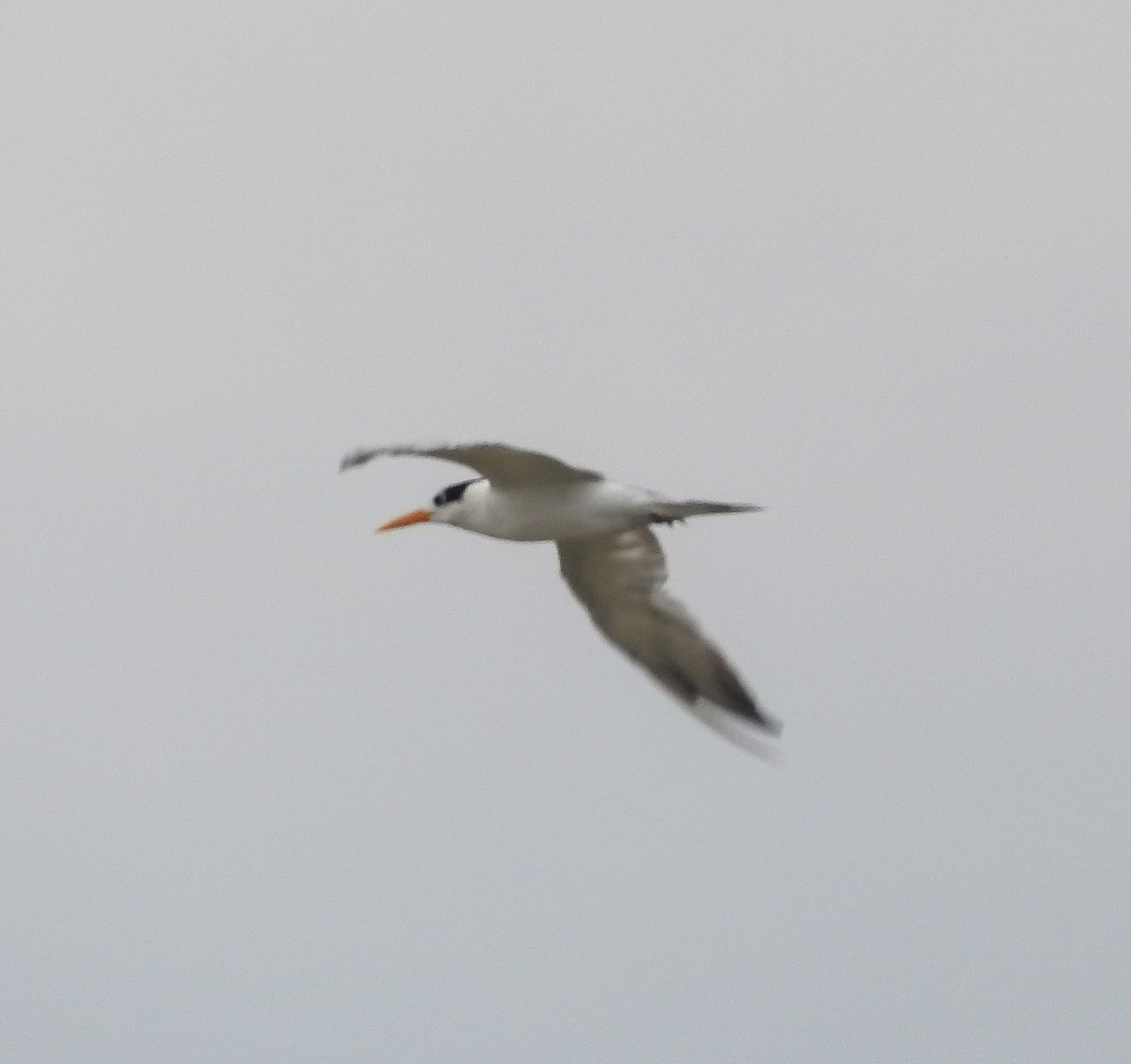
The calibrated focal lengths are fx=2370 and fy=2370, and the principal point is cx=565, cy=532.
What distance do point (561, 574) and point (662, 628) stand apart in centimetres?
86

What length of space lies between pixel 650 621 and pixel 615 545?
0.69 meters

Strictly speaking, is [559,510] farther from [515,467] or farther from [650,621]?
[650,621]

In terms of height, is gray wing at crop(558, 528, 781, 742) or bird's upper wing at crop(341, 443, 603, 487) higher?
bird's upper wing at crop(341, 443, 603, 487)

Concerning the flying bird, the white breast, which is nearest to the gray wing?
the flying bird

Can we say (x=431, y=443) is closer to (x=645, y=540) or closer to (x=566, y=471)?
(x=566, y=471)

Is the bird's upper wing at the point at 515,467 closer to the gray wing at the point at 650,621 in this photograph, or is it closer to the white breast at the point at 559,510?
the white breast at the point at 559,510

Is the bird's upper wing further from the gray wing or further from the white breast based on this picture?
the gray wing

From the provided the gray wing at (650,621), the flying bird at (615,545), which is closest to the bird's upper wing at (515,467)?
the flying bird at (615,545)

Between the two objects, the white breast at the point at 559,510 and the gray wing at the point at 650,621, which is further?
the gray wing at the point at 650,621

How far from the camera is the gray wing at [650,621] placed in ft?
57.5

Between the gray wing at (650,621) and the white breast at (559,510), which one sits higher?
the white breast at (559,510)

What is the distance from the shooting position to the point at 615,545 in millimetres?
17469

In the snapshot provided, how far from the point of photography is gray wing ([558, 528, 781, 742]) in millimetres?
17531

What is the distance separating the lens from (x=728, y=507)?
1551 cm
